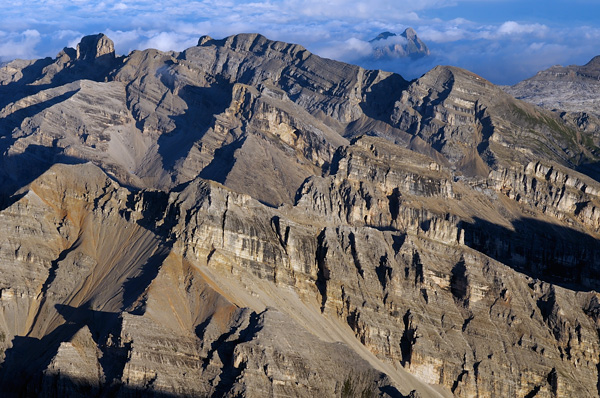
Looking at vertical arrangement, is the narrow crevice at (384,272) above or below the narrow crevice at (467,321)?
above

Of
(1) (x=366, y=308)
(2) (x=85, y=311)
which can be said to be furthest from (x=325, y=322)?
(2) (x=85, y=311)

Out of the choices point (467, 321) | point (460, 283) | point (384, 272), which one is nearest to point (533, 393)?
point (467, 321)

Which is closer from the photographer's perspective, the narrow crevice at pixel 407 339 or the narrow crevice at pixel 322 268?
the narrow crevice at pixel 407 339

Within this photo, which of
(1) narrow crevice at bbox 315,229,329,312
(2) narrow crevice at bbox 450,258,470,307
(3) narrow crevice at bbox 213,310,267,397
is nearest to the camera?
(3) narrow crevice at bbox 213,310,267,397

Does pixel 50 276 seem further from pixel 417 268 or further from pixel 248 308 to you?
pixel 417 268

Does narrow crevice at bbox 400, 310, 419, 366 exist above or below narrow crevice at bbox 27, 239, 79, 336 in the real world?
below

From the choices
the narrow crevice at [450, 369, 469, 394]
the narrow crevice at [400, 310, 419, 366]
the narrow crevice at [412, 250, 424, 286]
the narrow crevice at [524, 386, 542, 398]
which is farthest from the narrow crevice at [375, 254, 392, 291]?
the narrow crevice at [524, 386, 542, 398]

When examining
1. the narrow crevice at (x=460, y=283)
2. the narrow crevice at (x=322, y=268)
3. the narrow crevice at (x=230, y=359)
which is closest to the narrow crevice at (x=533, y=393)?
the narrow crevice at (x=460, y=283)

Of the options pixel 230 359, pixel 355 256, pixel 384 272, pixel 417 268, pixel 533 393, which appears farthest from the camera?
pixel 417 268

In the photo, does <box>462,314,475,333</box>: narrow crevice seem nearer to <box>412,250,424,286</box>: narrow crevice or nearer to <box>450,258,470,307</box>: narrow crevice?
<box>450,258,470,307</box>: narrow crevice

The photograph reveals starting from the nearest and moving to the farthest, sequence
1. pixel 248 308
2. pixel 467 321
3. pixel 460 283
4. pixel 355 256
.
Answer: pixel 248 308
pixel 467 321
pixel 355 256
pixel 460 283

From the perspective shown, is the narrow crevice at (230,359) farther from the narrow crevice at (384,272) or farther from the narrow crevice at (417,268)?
the narrow crevice at (417,268)
